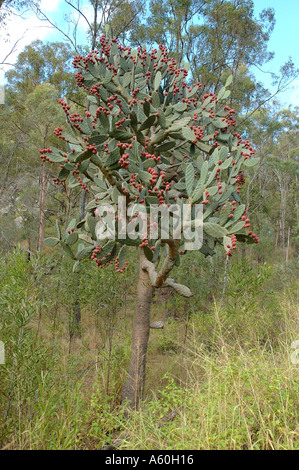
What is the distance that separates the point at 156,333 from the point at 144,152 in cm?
392

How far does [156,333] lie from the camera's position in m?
5.65

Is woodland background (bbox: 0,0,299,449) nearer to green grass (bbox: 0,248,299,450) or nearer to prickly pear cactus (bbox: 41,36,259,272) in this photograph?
green grass (bbox: 0,248,299,450)

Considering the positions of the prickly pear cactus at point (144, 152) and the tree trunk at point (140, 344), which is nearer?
the prickly pear cactus at point (144, 152)

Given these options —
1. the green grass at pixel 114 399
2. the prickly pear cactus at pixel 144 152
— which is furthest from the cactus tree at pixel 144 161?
the green grass at pixel 114 399

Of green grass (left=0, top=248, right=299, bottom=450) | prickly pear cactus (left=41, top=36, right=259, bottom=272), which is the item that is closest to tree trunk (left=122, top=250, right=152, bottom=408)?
green grass (left=0, top=248, right=299, bottom=450)

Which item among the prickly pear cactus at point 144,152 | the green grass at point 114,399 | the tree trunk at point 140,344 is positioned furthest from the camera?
the tree trunk at point 140,344

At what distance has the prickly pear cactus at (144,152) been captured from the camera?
2.18 metres

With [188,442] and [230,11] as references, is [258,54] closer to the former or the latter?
[230,11]

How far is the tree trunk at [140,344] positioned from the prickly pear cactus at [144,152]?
19.4 inches

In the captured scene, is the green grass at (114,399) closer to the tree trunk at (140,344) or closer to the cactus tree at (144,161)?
the tree trunk at (140,344)

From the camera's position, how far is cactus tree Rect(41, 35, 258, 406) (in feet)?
7.20

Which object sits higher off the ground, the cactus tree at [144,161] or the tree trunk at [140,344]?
the cactus tree at [144,161]

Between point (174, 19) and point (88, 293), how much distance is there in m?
7.77

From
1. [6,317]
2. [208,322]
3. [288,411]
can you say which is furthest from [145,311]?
[208,322]
